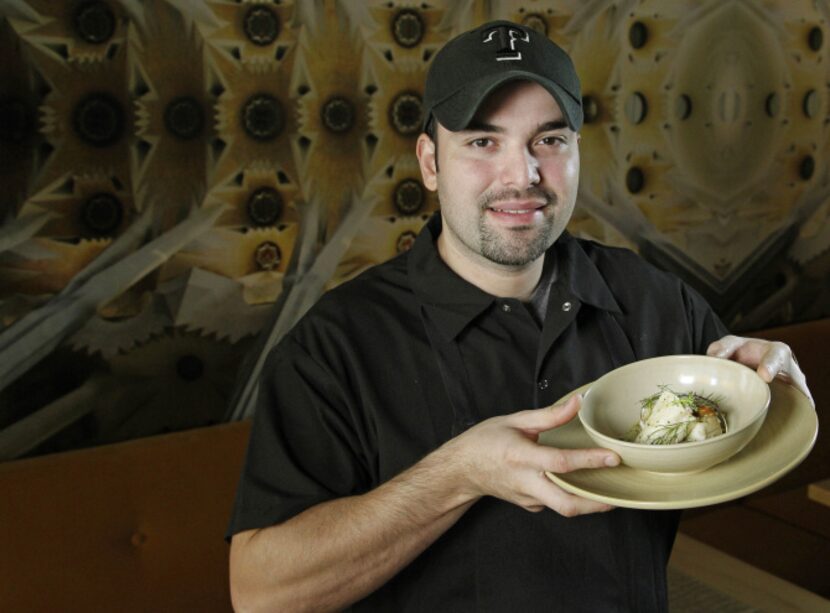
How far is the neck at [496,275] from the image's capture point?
1.61 m

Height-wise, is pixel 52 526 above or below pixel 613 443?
below

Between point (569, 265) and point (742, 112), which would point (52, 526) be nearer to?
point (569, 265)

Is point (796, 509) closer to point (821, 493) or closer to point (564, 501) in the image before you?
point (821, 493)

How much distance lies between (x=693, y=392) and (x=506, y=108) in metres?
0.53

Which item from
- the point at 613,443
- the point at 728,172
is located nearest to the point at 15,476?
the point at 613,443

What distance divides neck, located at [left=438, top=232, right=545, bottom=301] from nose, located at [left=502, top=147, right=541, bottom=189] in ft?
0.44

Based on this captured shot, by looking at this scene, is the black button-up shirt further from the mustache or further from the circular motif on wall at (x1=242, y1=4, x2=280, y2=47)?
the circular motif on wall at (x1=242, y1=4, x2=280, y2=47)

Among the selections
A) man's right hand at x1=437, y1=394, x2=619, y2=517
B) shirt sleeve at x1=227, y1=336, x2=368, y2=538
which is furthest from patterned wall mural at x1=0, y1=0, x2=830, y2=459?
man's right hand at x1=437, y1=394, x2=619, y2=517

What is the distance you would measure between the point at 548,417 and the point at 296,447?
0.41 m

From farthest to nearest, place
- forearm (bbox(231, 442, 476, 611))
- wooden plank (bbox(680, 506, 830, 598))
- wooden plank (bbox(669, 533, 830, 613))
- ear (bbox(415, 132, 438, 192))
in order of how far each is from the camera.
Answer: wooden plank (bbox(680, 506, 830, 598)) < wooden plank (bbox(669, 533, 830, 613)) < ear (bbox(415, 132, 438, 192)) < forearm (bbox(231, 442, 476, 611))

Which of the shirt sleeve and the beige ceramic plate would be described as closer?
the beige ceramic plate

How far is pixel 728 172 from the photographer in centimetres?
349

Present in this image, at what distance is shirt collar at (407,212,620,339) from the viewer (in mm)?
1563

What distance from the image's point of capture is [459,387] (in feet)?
5.00
